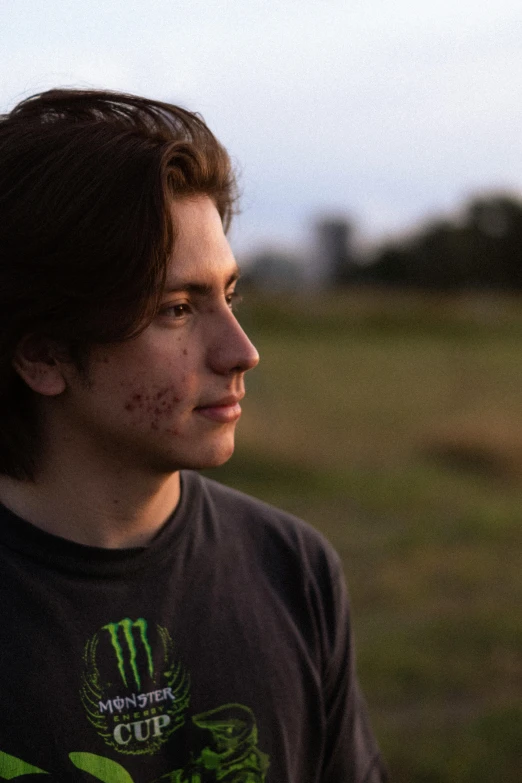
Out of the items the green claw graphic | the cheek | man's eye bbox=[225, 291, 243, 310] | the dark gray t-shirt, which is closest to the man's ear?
the cheek

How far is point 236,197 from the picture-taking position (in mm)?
2322

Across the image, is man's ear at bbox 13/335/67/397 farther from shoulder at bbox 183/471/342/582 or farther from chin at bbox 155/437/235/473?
shoulder at bbox 183/471/342/582

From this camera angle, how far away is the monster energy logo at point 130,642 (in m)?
1.80

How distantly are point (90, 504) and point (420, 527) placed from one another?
639 cm

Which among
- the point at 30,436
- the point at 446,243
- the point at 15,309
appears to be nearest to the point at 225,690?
the point at 30,436

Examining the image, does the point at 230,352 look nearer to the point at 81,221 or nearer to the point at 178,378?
the point at 178,378

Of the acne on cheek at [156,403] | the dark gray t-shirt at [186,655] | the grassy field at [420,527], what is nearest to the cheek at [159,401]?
the acne on cheek at [156,403]

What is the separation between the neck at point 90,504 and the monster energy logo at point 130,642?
15cm

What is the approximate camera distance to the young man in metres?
1.76

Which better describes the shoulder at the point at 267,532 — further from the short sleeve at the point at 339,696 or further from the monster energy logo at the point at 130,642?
the monster energy logo at the point at 130,642

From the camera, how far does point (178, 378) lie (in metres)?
1.85

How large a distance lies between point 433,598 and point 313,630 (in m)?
4.58

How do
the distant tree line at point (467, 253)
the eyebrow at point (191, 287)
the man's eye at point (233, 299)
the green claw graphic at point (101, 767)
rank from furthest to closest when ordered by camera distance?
the distant tree line at point (467, 253), the man's eye at point (233, 299), the eyebrow at point (191, 287), the green claw graphic at point (101, 767)

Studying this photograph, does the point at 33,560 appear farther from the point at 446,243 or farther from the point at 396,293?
the point at 396,293
